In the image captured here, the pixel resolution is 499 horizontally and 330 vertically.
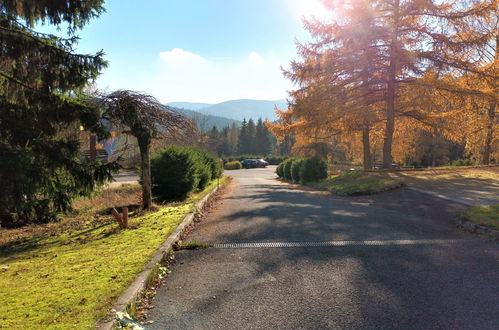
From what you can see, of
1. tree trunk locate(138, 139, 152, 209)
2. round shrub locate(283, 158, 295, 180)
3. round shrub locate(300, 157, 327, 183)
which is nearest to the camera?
tree trunk locate(138, 139, 152, 209)

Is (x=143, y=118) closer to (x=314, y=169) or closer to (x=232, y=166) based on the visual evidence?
(x=314, y=169)

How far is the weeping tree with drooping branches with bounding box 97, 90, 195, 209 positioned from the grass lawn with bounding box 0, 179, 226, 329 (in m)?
2.37

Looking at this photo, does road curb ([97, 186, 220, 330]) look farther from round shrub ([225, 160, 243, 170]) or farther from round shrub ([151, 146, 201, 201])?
round shrub ([225, 160, 243, 170])

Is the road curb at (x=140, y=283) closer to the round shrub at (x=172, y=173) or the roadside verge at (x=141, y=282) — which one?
the roadside verge at (x=141, y=282)

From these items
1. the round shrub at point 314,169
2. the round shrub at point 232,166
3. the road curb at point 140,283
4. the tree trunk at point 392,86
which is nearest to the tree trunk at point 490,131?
the tree trunk at point 392,86

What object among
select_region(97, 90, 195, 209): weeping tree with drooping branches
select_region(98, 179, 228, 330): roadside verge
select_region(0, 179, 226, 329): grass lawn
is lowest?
select_region(0, 179, 226, 329): grass lawn

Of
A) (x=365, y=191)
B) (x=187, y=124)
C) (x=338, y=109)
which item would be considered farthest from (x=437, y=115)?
(x=187, y=124)

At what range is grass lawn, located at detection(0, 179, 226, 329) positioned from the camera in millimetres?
3260

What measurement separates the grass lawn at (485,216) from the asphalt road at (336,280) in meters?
0.52

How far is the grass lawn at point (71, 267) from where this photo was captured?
10.7ft

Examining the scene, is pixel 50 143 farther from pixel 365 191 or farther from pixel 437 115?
pixel 437 115

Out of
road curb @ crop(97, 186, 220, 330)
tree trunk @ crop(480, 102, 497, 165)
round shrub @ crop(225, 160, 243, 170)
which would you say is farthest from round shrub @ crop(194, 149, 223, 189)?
round shrub @ crop(225, 160, 243, 170)

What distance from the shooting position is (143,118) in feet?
30.9

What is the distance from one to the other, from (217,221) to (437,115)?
1475cm
